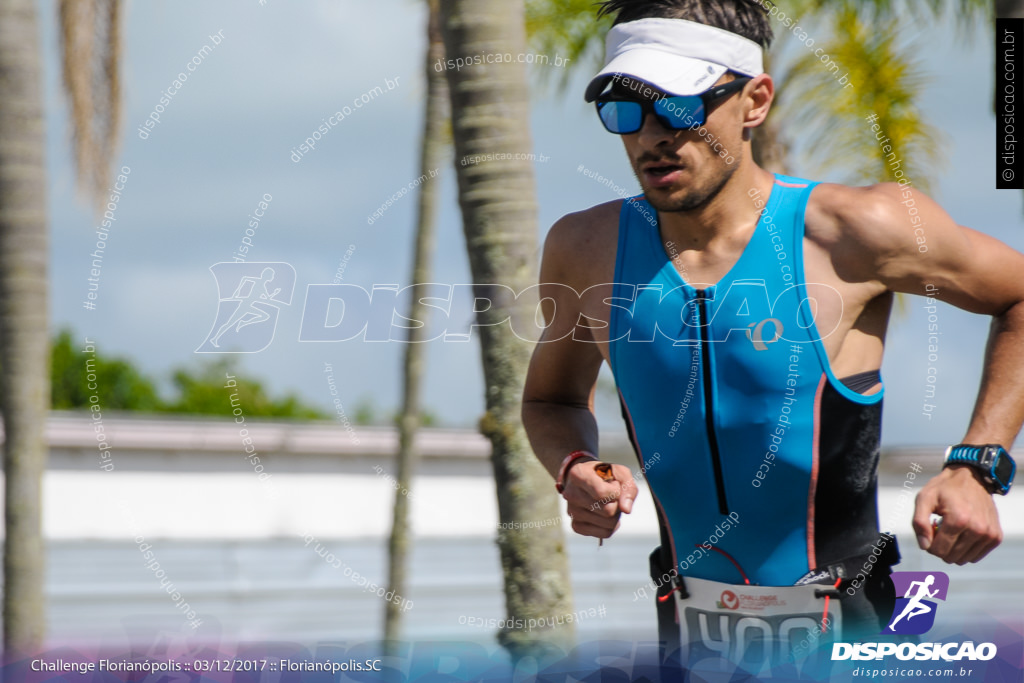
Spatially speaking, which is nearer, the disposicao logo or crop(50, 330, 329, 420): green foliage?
the disposicao logo

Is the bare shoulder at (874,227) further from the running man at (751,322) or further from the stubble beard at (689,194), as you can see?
the stubble beard at (689,194)

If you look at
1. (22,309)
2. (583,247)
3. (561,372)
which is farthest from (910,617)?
(22,309)

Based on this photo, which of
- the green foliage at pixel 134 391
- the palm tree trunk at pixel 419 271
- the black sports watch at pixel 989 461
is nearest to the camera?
the black sports watch at pixel 989 461

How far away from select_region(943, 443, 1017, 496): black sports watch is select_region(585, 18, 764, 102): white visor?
961 mm

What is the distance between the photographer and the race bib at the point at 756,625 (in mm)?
2268

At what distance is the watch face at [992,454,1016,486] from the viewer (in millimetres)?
2094

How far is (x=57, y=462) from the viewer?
10.9 m

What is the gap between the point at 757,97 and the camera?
2.38 meters

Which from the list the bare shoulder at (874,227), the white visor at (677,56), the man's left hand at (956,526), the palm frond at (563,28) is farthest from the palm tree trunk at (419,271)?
the man's left hand at (956,526)

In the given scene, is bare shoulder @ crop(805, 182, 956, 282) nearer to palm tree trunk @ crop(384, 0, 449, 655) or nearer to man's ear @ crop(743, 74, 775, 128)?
man's ear @ crop(743, 74, 775, 128)

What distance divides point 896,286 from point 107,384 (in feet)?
133

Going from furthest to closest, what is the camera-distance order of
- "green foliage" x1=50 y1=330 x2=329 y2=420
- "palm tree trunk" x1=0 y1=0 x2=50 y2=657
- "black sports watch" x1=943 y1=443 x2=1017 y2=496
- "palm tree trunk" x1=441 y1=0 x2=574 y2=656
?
"green foliage" x1=50 y1=330 x2=329 y2=420
"palm tree trunk" x1=0 y1=0 x2=50 y2=657
"palm tree trunk" x1=441 y1=0 x2=574 y2=656
"black sports watch" x1=943 y1=443 x2=1017 y2=496

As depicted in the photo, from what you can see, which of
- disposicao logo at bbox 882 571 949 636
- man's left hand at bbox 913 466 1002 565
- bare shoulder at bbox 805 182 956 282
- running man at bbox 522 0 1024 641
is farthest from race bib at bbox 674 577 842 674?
bare shoulder at bbox 805 182 956 282

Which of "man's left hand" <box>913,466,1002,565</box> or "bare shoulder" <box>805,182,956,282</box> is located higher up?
"bare shoulder" <box>805,182,956,282</box>
